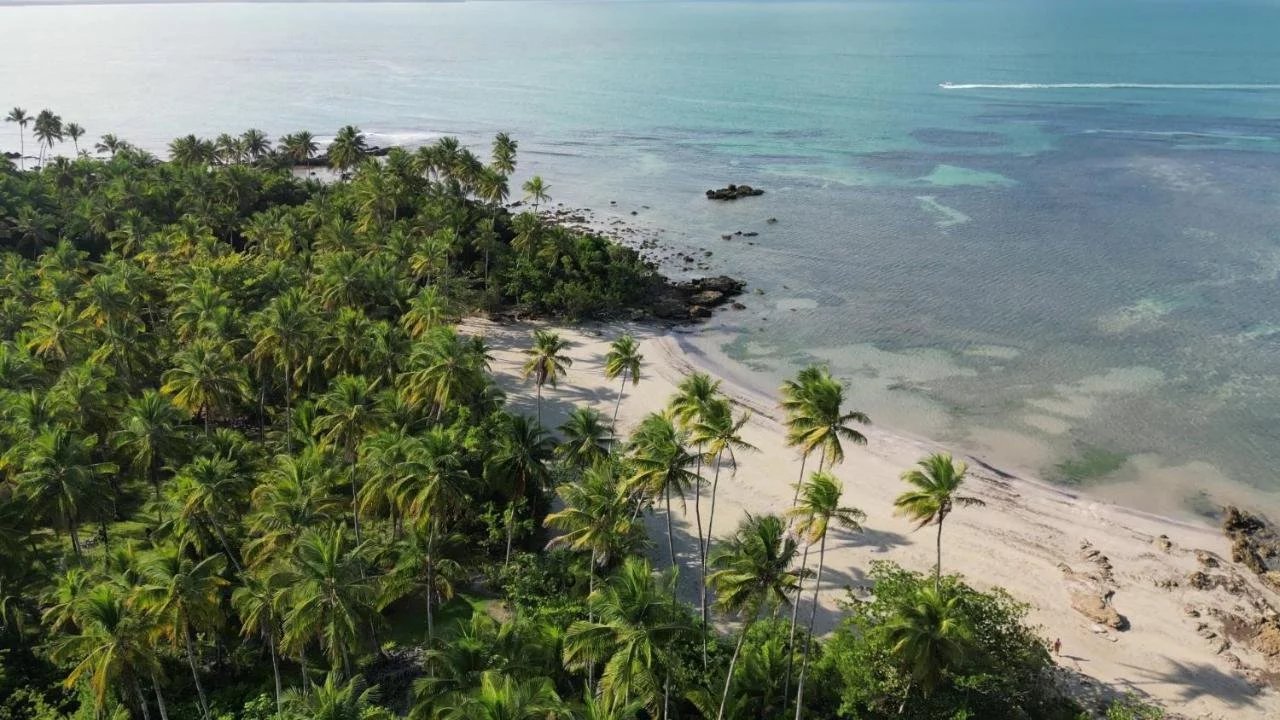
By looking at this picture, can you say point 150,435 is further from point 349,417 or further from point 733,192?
point 733,192

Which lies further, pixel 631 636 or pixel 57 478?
pixel 57 478

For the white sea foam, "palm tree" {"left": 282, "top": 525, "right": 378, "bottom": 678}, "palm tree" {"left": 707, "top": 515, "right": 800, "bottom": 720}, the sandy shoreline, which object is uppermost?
the white sea foam

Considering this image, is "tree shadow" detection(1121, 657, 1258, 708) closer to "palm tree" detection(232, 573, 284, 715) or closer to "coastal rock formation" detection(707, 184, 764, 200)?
"palm tree" detection(232, 573, 284, 715)

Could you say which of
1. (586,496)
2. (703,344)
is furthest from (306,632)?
(703,344)

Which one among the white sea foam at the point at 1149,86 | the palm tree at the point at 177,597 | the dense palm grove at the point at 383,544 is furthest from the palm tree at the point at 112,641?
the white sea foam at the point at 1149,86

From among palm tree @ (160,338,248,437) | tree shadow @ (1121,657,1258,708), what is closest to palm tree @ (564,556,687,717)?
tree shadow @ (1121,657,1258,708)

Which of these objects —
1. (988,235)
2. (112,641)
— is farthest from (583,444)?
(988,235)

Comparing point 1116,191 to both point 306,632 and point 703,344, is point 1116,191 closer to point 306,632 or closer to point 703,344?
point 703,344
